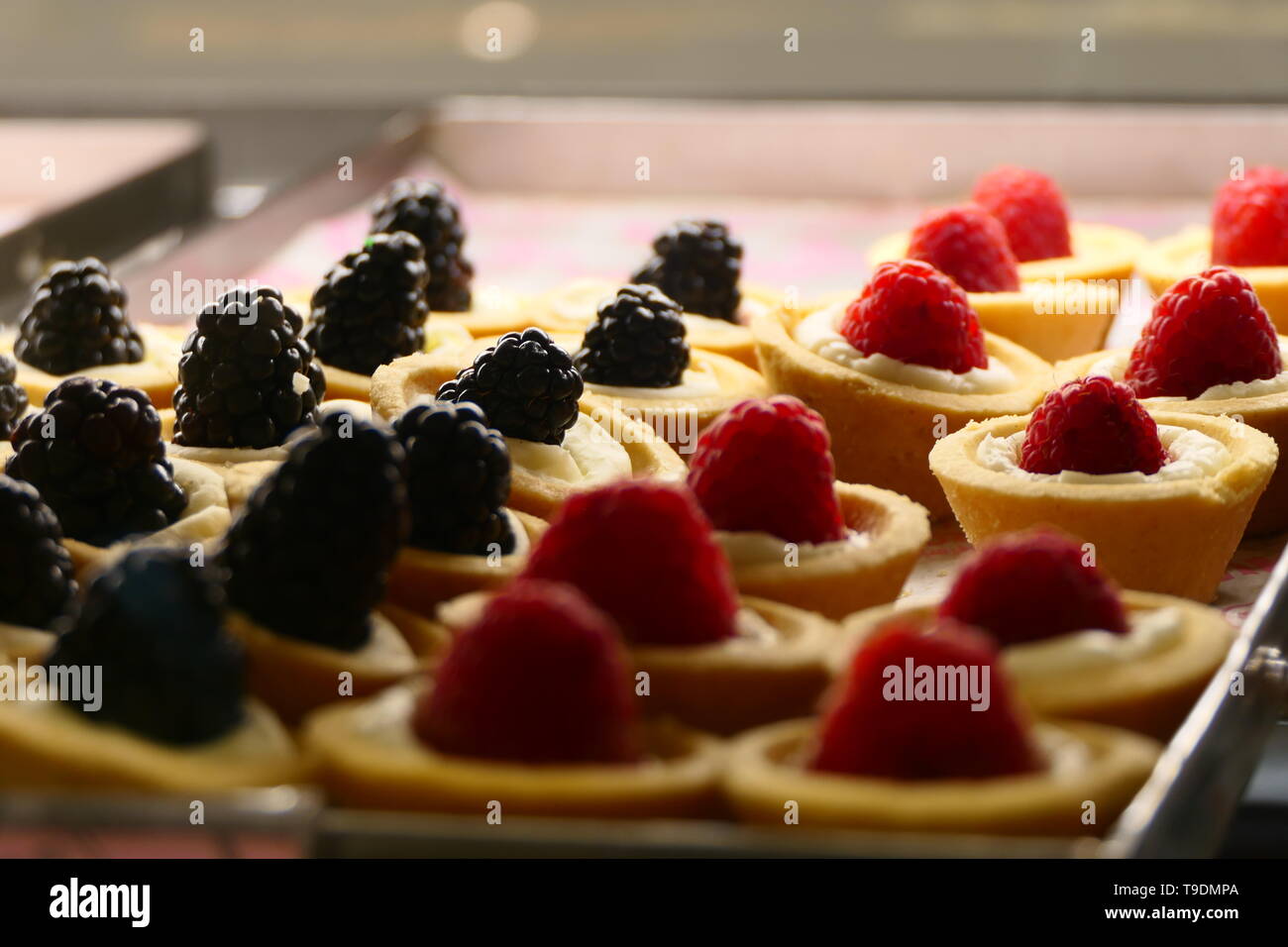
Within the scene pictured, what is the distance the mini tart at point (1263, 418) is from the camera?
216cm

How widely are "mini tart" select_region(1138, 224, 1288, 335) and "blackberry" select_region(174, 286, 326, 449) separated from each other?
1354 mm

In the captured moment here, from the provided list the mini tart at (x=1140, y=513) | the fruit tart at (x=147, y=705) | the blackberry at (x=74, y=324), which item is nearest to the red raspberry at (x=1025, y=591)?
the mini tart at (x=1140, y=513)

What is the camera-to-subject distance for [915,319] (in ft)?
7.48

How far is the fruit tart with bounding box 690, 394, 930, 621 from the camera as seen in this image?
5.47 feet

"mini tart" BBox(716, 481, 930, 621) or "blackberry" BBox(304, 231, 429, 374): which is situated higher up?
"blackberry" BBox(304, 231, 429, 374)

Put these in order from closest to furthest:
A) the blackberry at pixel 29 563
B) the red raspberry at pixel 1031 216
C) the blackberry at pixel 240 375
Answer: the blackberry at pixel 29 563
the blackberry at pixel 240 375
the red raspberry at pixel 1031 216

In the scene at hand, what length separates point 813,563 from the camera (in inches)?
66.1

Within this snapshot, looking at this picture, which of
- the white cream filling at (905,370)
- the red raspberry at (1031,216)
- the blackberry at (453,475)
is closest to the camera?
the blackberry at (453,475)

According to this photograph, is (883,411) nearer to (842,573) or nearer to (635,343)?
(635,343)

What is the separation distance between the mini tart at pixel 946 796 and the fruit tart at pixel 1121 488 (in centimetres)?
61

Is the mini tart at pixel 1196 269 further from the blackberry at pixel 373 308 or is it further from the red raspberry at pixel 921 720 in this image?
the red raspberry at pixel 921 720

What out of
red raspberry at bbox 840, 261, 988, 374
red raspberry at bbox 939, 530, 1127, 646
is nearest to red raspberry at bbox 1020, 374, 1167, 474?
red raspberry at bbox 840, 261, 988, 374

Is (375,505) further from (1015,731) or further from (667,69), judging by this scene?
(667,69)

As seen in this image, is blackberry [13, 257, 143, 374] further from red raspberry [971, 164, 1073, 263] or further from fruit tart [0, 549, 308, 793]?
red raspberry [971, 164, 1073, 263]
